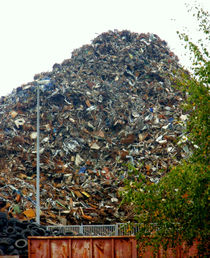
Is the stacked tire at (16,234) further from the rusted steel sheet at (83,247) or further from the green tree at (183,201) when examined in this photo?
the green tree at (183,201)

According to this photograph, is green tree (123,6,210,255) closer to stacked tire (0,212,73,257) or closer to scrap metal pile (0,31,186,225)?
stacked tire (0,212,73,257)

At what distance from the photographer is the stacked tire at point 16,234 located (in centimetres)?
1246

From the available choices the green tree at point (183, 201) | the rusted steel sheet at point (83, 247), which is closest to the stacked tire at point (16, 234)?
the rusted steel sheet at point (83, 247)

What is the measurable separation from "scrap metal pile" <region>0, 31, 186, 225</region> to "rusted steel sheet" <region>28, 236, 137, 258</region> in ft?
32.9

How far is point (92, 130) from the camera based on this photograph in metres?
29.6

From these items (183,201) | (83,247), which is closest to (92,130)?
(83,247)

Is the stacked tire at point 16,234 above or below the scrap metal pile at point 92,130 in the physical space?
below

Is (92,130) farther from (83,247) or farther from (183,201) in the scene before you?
(183,201)

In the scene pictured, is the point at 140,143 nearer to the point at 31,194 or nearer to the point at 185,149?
the point at 185,149

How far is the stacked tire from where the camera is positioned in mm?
12461

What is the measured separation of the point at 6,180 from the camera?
2317 cm

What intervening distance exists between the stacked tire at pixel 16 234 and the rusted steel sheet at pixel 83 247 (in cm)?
179

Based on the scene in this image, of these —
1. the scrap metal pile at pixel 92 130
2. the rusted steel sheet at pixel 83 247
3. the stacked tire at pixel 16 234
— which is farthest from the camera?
the scrap metal pile at pixel 92 130

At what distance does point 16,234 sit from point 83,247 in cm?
388
